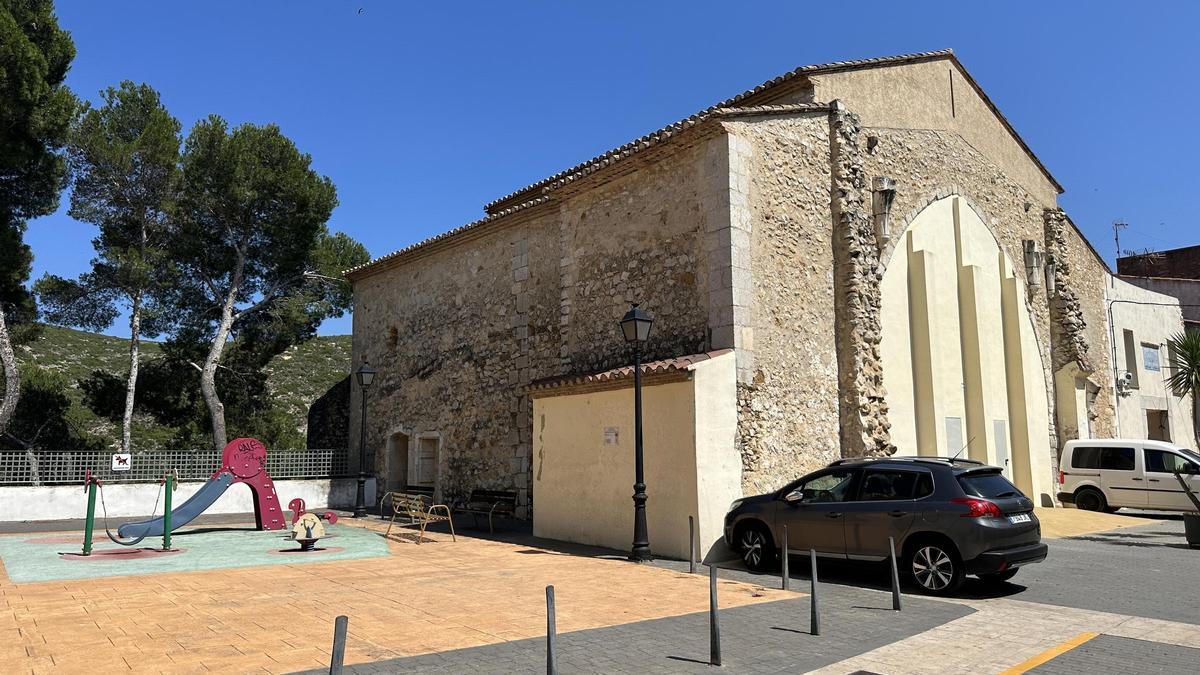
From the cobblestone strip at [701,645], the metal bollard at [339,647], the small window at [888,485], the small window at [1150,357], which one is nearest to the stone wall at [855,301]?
the small window at [888,485]

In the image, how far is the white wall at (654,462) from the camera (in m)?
10.7

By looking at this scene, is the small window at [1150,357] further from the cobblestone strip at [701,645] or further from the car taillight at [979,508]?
the cobblestone strip at [701,645]

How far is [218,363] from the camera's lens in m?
24.3

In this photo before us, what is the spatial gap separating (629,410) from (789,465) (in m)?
2.74

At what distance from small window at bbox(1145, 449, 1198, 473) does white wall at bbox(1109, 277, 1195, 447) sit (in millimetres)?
6529

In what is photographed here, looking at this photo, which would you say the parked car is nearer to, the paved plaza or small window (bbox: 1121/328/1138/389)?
the paved plaza

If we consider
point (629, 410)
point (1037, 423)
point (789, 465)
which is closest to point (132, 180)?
point (629, 410)

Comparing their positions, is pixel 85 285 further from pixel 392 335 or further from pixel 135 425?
pixel 135 425

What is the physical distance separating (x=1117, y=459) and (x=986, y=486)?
11.2m

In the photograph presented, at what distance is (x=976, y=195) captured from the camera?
60.2 ft

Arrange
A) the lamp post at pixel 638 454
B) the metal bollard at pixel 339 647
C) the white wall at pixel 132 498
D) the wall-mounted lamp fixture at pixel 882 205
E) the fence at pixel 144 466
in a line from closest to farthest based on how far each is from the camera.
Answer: the metal bollard at pixel 339 647 → the lamp post at pixel 638 454 → the wall-mounted lamp fixture at pixel 882 205 → the white wall at pixel 132 498 → the fence at pixel 144 466

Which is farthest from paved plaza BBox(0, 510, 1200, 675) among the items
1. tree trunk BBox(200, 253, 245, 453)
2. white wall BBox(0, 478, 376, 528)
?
tree trunk BBox(200, 253, 245, 453)

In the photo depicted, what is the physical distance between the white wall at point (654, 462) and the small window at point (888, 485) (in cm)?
221

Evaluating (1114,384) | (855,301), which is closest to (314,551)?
(855,301)
